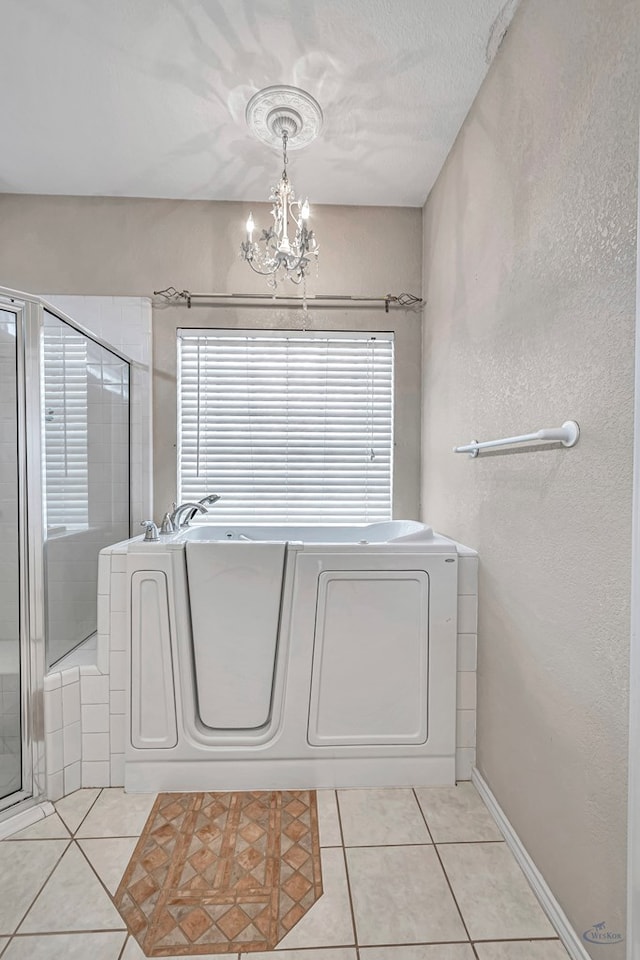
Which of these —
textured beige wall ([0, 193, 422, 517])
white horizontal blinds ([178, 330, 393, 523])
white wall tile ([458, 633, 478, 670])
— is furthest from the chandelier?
white wall tile ([458, 633, 478, 670])

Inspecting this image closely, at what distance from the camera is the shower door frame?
167cm

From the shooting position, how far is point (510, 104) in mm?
1544

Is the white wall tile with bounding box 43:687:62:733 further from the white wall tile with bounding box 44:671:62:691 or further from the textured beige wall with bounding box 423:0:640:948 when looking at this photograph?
the textured beige wall with bounding box 423:0:640:948

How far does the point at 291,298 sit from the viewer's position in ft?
8.44

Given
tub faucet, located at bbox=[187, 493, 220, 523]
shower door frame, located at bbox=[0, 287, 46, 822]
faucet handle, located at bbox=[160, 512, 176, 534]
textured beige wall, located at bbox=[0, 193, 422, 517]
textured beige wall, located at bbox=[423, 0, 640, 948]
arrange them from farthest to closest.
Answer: textured beige wall, located at bbox=[0, 193, 422, 517], tub faucet, located at bbox=[187, 493, 220, 523], faucet handle, located at bbox=[160, 512, 176, 534], shower door frame, located at bbox=[0, 287, 46, 822], textured beige wall, located at bbox=[423, 0, 640, 948]

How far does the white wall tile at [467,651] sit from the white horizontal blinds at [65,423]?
5.11 feet

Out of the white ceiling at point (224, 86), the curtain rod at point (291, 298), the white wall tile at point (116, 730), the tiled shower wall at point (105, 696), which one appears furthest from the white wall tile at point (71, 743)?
the white ceiling at point (224, 86)

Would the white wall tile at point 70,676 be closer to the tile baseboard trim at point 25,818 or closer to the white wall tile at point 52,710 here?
the white wall tile at point 52,710

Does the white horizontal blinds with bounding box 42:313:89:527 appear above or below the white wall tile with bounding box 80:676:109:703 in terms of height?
above

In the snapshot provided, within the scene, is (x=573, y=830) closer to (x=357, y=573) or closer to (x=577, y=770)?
(x=577, y=770)

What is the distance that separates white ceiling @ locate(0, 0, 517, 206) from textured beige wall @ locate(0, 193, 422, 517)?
119 mm

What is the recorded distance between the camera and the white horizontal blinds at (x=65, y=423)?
5.92 feet

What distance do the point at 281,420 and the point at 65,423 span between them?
3.42ft

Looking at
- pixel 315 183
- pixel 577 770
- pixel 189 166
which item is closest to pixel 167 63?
pixel 189 166
